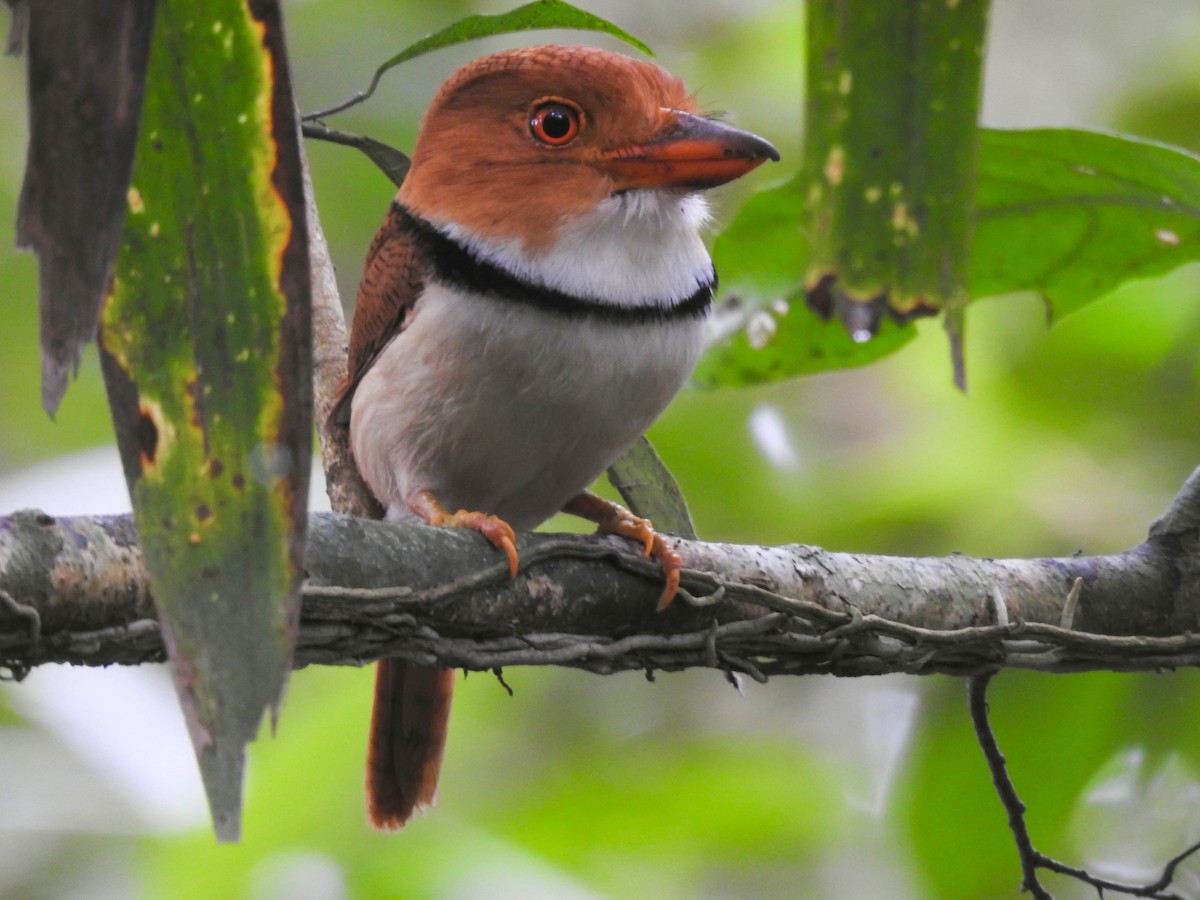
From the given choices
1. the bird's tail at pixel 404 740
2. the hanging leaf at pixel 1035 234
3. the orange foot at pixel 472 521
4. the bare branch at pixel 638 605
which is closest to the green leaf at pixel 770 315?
the hanging leaf at pixel 1035 234

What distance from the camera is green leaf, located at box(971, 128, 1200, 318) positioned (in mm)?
1697

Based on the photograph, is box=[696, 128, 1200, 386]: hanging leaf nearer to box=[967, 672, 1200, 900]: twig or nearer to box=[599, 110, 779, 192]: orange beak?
box=[599, 110, 779, 192]: orange beak

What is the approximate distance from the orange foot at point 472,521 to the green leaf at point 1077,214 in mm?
747

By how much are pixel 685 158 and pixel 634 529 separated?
0.46 meters

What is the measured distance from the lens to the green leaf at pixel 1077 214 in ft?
5.57

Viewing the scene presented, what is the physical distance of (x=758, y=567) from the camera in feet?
5.41

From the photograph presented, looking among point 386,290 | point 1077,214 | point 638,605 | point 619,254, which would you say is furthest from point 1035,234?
point 386,290

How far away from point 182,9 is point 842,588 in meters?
1.09

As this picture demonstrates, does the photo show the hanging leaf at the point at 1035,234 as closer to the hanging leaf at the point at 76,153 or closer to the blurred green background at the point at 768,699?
the blurred green background at the point at 768,699

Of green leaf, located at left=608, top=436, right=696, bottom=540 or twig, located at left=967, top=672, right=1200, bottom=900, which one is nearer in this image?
twig, located at left=967, top=672, right=1200, bottom=900

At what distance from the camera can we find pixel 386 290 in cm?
194

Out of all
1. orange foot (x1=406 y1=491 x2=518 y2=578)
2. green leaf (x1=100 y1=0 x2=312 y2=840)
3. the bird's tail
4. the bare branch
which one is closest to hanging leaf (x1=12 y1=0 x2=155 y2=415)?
green leaf (x1=100 y1=0 x2=312 y2=840)

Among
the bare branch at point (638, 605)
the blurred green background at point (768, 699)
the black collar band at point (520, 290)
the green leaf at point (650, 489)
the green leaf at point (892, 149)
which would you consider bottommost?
the blurred green background at point (768, 699)

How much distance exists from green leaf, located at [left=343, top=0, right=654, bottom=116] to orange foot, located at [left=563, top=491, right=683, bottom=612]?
0.56 m
